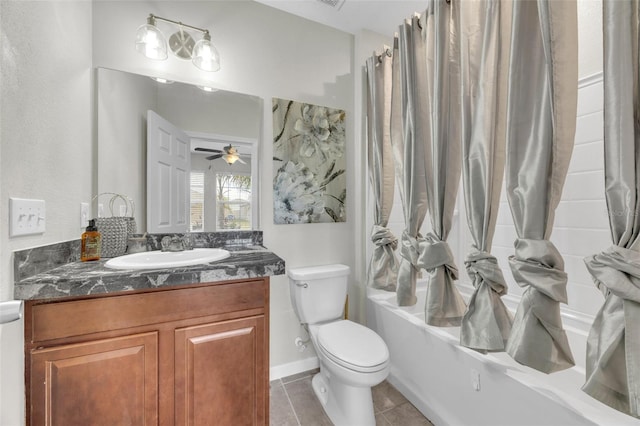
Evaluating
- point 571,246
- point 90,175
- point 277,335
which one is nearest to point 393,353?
point 277,335

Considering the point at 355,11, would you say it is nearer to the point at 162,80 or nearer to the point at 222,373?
the point at 162,80

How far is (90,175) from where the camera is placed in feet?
4.50

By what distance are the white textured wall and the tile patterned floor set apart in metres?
1.15

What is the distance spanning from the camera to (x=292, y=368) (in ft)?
6.25

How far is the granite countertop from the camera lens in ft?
2.74

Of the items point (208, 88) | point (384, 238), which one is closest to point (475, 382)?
point (384, 238)

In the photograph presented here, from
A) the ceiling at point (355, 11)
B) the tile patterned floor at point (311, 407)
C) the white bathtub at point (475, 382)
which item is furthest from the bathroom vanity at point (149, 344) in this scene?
the ceiling at point (355, 11)

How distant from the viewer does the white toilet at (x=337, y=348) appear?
129 cm

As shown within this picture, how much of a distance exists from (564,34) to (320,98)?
4.68ft

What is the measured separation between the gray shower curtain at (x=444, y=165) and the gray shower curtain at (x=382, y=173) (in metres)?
0.44

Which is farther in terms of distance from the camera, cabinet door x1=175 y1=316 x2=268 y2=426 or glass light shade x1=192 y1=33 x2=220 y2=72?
glass light shade x1=192 y1=33 x2=220 y2=72

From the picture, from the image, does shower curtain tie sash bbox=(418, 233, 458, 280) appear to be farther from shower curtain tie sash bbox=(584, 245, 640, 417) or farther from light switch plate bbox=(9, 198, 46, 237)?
light switch plate bbox=(9, 198, 46, 237)

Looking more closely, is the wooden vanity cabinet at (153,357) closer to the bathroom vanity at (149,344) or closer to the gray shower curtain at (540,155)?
the bathroom vanity at (149,344)

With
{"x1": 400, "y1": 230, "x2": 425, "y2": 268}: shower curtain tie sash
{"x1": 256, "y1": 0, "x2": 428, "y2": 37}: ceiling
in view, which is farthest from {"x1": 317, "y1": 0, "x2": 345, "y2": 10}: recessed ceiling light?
{"x1": 400, "y1": 230, "x2": 425, "y2": 268}: shower curtain tie sash
